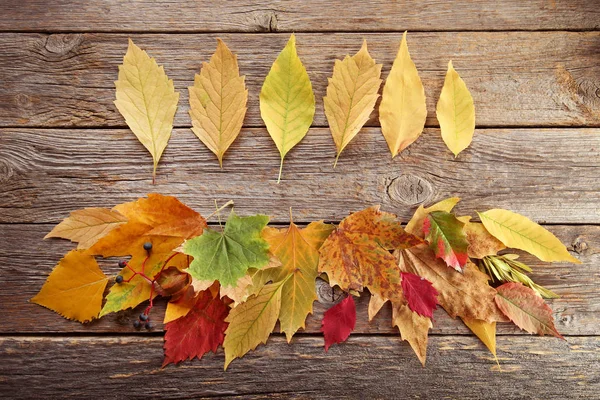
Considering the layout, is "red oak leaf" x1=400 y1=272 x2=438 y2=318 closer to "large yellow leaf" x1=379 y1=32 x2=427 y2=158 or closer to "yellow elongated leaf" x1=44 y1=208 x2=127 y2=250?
"large yellow leaf" x1=379 y1=32 x2=427 y2=158

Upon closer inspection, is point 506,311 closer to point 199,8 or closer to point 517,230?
point 517,230

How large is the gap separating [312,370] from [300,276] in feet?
0.50

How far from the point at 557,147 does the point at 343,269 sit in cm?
41

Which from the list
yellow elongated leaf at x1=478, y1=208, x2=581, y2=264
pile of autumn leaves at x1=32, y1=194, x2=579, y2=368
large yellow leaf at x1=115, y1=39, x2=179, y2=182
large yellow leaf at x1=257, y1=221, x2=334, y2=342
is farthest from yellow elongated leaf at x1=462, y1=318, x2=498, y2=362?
large yellow leaf at x1=115, y1=39, x2=179, y2=182

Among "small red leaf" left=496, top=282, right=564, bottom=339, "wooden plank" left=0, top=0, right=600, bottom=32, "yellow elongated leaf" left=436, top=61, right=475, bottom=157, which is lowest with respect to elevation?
"small red leaf" left=496, top=282, right=564, bottom=339

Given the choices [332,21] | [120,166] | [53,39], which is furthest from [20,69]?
[332,21]

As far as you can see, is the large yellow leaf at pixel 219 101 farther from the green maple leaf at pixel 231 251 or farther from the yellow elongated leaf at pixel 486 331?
the yellow elongated leaf at pixel 486 331

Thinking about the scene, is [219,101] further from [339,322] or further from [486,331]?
[486,331]

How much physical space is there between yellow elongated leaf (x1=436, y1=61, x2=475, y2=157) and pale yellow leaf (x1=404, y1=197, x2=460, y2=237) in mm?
85

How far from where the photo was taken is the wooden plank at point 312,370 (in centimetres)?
69

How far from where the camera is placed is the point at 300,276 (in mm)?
682

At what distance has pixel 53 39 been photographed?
0.73m

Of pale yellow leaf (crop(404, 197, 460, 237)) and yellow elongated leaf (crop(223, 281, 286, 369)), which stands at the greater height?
pale yellow leaf (crop(404, 197, 460, 237))

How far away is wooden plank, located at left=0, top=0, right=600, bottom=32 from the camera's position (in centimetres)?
73
